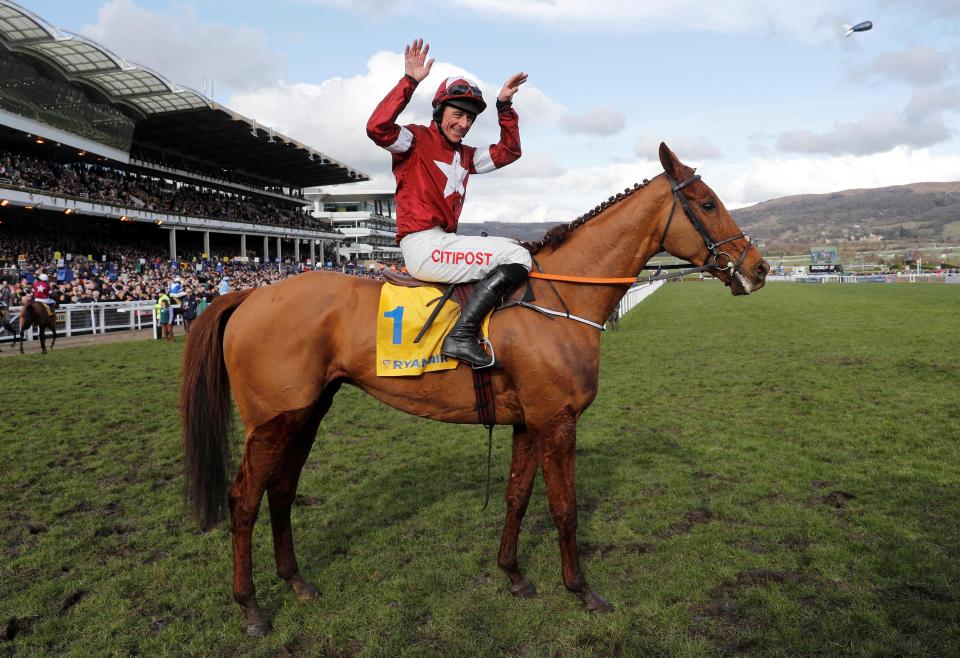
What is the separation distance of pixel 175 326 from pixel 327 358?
70.6ft

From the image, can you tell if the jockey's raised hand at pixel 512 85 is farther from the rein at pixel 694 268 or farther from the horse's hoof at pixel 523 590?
the horse's hoof at pixel 523 590

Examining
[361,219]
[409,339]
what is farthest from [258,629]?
[361,219]

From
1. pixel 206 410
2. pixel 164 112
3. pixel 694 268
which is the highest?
pixel 164 112

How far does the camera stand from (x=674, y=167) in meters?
3.48

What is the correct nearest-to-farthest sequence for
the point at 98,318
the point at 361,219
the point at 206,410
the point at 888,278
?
the point at 206,410 < the point at 98,318 < the point at 888,278 < the point at 361,219

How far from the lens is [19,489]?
17.1 ft

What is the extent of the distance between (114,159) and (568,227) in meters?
42.1

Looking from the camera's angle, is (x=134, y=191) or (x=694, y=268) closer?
(x=694, y=268)

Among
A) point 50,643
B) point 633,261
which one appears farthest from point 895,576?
point 50,643

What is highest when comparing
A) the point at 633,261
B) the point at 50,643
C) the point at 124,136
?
the point at 124,136

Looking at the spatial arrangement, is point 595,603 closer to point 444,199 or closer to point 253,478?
point 253,478

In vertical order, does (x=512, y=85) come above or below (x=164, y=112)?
below

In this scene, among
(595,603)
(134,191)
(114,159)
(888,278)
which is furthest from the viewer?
(888,278)

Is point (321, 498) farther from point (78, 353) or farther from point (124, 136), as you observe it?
point (124, 136)
